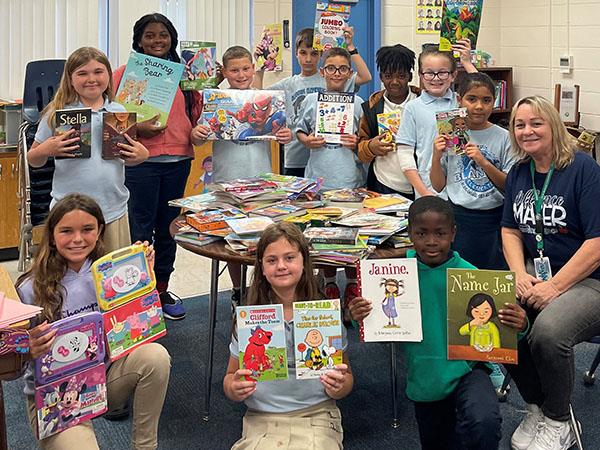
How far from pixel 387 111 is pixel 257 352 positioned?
5.38 ft

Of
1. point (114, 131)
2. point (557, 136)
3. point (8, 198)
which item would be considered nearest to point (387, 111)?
point (557, 136)

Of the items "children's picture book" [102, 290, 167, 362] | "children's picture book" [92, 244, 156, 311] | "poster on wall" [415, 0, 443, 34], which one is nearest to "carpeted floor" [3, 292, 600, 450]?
"children's picture book" [102, 290, 167, 362]

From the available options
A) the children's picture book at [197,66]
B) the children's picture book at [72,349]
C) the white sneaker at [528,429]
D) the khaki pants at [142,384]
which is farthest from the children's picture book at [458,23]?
the children's picture book at [72,349]

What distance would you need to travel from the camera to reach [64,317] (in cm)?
196

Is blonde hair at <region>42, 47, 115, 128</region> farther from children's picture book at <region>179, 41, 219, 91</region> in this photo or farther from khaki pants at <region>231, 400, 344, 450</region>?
khaki pants at <region>231, 400, 344, 450</region>

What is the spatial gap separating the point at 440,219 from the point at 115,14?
4.07 m

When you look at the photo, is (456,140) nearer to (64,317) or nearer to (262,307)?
(262,307)

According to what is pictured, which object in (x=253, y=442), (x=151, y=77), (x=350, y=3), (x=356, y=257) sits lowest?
(x=253, y=442)

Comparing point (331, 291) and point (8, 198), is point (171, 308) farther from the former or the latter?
point (8, 198)

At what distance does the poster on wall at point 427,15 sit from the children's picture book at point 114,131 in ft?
14.1

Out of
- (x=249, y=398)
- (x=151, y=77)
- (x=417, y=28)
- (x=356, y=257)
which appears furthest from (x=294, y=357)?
(x=417, y=28)

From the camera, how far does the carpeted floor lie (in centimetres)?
244

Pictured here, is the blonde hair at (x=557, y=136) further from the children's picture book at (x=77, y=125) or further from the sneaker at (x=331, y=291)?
the children's picture book at (x=77, y=125)

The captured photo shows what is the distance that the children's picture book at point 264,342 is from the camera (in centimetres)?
191
